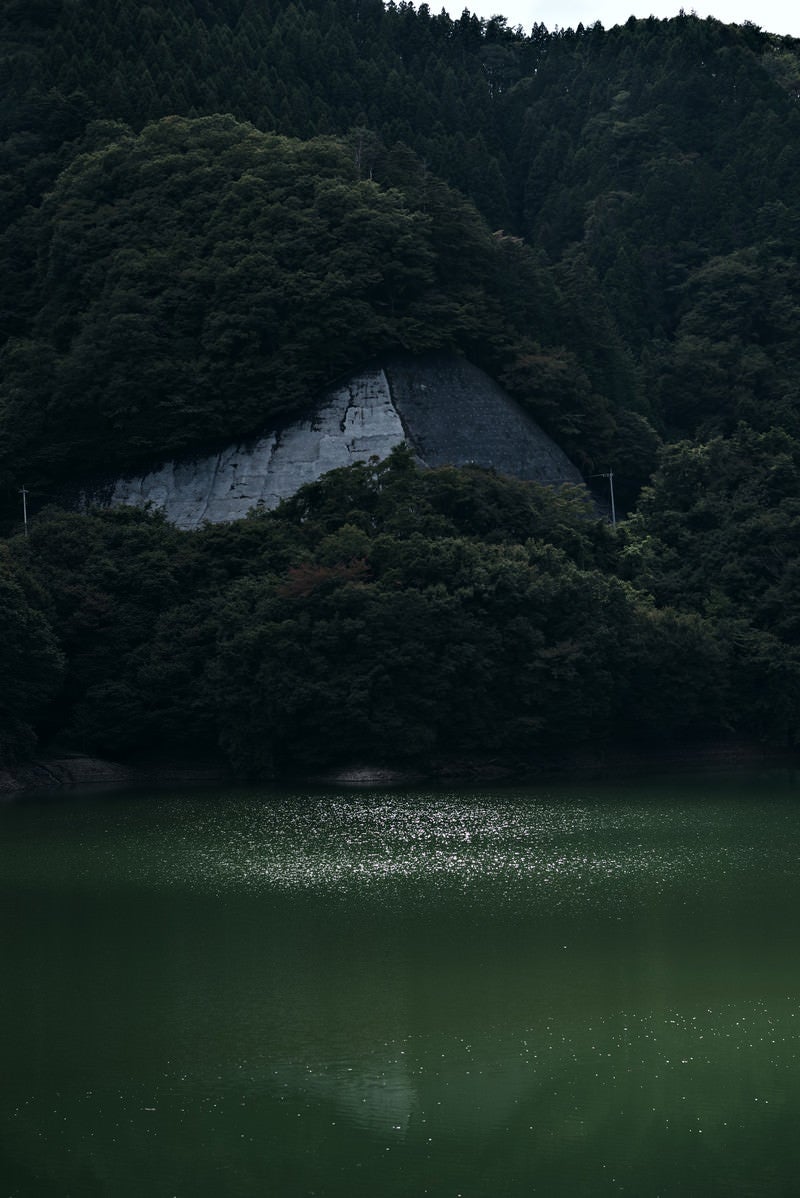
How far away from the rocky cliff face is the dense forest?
1.24 metres

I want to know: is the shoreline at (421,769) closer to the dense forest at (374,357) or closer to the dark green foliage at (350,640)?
the dark green foliage at (350,640)

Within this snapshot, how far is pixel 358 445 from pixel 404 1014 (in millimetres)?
50471

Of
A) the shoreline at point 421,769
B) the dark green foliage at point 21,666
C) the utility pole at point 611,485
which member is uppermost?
the utility pole at point 611,485

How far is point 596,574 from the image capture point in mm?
58219

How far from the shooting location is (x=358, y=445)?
7094 centimetres

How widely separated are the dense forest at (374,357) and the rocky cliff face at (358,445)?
1.24m

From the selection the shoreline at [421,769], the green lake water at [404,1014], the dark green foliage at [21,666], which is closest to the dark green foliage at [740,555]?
the shoreline at [421,769]

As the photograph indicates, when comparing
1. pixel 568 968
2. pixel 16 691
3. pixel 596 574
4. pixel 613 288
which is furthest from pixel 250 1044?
pixel 613 288

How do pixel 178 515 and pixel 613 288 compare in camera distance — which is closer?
pixel 178 515

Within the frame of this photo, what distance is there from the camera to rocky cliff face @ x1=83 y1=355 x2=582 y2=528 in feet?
232

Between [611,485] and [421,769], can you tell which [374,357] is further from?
[421,769]

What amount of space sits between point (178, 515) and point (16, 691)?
1951 centimetres

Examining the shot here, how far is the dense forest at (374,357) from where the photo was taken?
54.8 metres

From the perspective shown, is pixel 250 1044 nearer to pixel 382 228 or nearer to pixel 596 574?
pixel 596 574
